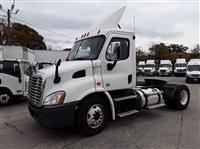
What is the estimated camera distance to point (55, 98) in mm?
4539

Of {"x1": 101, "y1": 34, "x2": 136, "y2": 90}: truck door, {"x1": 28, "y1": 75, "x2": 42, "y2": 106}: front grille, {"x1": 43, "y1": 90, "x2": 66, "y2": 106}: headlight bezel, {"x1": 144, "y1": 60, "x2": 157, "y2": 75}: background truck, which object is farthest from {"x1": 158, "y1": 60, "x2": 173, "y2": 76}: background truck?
{"x1": 43, "y1": 90, "x2": 66, "y2": 106}: headlight bezel

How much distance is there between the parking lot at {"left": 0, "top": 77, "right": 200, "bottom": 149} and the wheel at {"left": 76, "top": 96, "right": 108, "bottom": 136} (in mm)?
179

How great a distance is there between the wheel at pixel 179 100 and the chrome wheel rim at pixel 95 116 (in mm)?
3354

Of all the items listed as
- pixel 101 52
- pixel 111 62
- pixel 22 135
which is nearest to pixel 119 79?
pixel 111 62

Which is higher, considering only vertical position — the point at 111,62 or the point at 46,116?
the point at 111,62

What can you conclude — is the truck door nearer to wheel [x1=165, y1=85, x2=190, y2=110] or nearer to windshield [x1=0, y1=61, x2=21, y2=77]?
wheel [x1=165, y1=85, x2=190, y2=110]

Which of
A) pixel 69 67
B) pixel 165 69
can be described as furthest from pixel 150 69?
pixel 69 67

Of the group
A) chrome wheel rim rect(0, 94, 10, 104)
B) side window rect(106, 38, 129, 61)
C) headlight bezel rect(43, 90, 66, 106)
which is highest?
side window rect(106, 38, 129, 61)

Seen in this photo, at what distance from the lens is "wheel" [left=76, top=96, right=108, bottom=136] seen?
15.8 ft

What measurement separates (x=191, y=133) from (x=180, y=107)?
8.32 ft

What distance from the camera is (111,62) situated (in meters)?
5.40

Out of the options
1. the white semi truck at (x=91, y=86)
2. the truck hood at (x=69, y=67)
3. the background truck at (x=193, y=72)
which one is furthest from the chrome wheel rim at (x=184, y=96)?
the background truck at (x=193, y=72)

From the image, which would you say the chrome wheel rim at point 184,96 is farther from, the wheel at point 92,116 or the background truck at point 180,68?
the background truck at point 180,68

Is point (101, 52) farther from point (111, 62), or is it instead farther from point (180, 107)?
point (180, 107)
